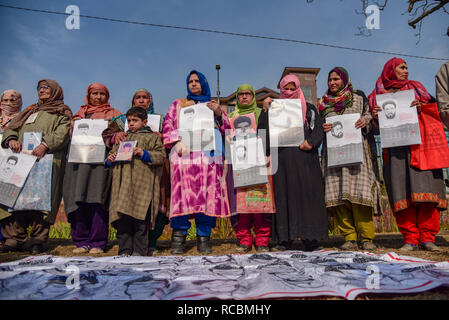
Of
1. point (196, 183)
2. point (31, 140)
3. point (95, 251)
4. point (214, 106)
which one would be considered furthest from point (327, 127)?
point (31, 140)

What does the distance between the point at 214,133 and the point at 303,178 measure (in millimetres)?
1118

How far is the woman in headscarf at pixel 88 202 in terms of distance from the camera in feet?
11.5

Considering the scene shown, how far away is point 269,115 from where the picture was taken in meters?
3.51

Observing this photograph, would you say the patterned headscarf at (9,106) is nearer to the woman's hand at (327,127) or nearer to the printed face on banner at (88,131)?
the printed face on banner at (88,131)

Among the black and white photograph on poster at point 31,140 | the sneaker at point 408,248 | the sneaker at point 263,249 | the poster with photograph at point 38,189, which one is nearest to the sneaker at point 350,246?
the sneaker at point 408,248

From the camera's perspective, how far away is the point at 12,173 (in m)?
3.56

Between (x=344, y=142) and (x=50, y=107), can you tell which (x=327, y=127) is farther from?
(x=50, y=107)

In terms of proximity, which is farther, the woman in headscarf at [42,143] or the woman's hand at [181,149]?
the woman in headscarf at [42,143]

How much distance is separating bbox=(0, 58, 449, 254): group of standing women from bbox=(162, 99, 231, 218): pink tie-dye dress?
0.01 metres

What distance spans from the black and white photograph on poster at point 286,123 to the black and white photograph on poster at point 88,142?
1970mm

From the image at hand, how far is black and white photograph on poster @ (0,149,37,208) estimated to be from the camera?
3.50 meters

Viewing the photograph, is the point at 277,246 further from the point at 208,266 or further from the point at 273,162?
the point at 208,266

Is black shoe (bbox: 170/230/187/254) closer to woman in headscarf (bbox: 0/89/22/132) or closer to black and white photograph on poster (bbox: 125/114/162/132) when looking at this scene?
black and white photograph on poster (bbox: 125/114/162/132)

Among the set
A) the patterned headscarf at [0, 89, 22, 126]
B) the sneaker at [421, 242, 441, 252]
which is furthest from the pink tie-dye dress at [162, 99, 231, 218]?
the patterned headscarf at [0, 89, 22, 126]
